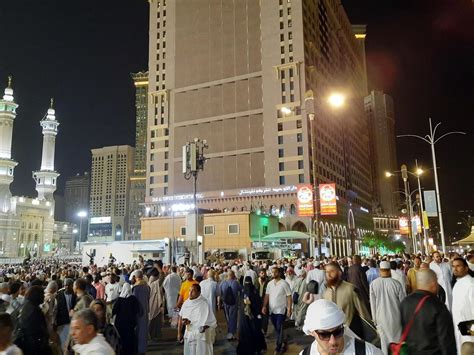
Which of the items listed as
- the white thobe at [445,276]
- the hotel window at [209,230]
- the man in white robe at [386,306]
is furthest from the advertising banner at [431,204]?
the hotel window at [209,230]

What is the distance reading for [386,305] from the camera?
6.85 metres

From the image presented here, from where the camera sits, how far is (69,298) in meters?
8.33

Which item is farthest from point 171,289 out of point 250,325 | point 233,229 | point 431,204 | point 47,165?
point 47,165

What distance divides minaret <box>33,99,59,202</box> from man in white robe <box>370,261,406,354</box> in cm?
12107

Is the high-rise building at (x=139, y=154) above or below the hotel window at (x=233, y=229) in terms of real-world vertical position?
above

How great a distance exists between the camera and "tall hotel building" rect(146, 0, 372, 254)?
7500 cm

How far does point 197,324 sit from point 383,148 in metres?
179

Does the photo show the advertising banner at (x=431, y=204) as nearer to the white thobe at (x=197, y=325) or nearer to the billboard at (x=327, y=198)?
the billboard at (x=327, y=198)

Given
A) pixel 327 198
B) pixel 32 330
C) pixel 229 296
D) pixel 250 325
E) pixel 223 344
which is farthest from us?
pixel 327 198

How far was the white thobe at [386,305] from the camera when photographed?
6617 millimetres

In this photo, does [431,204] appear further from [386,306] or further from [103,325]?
[103,325]

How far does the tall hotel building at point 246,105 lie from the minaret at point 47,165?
1700 inches

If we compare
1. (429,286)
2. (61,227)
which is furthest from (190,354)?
(61,227)

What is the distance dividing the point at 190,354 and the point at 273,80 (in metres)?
75.4
